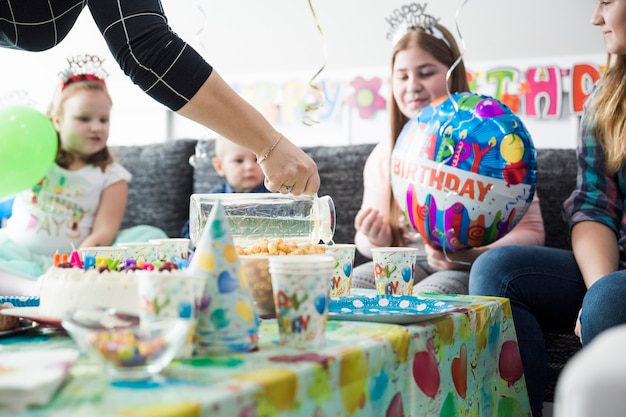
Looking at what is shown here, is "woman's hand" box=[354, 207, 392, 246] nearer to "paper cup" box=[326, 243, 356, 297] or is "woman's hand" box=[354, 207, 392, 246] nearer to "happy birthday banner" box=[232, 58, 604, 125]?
"paper cup" box=[326, 243, 356, 297]

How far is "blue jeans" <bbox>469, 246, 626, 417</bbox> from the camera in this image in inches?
57.7

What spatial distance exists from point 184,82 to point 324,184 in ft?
4.41

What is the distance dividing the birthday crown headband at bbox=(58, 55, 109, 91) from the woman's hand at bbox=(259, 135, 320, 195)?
1634mm

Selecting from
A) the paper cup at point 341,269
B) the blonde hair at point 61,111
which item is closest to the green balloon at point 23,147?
the blonde hair at point 61,111

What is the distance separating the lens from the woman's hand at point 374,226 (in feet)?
6.37

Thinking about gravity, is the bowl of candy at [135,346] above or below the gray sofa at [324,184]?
below

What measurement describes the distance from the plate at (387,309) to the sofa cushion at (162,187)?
1699 mm

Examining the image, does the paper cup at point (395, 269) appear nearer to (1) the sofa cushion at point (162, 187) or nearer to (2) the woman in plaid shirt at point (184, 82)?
(2) the woman in plaid shirt at point (184, 82)

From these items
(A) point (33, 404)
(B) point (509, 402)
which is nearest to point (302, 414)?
(A) point (33, 404)

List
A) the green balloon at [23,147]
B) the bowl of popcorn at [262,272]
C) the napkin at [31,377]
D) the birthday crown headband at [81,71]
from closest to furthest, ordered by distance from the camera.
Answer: the napkin at [31,377] < the bowl of popcorn at [262,272] < the green balloon at [23,147] < the birthday crown headband at [81,71]

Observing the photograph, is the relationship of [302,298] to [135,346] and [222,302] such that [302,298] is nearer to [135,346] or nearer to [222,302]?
[222,302]

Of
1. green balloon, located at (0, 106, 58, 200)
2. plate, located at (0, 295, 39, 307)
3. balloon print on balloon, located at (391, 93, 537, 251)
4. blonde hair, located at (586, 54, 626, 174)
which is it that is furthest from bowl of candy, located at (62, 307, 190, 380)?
green balloon, located at (0, 106, 58, 200)

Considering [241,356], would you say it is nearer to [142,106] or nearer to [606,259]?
[606,259]

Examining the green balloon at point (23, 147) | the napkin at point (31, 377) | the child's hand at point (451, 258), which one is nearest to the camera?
the napkin at point (31, 377)
